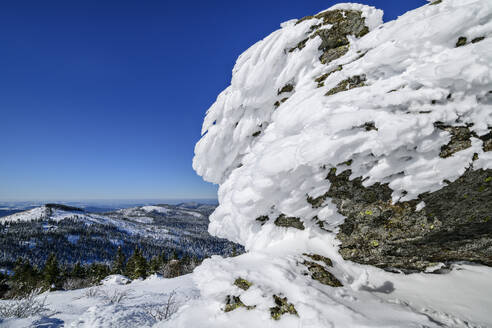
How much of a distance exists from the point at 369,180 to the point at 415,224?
1718mm

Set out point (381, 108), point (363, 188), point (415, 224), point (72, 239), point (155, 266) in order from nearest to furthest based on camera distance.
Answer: point (381, 108), point (415, 224), point (363, 188), point (155, 266), point (72, 239)

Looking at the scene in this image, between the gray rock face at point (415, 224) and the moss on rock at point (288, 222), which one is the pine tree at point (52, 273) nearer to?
the moss on rock at point (288, 222)

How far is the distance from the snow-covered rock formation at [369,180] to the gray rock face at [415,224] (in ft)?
0.10

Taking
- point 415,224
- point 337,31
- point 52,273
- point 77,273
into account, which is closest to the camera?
point 415,224

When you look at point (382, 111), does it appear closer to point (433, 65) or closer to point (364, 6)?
point (433, 65)

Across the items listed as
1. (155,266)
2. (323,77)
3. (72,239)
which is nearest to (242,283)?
(323,77)

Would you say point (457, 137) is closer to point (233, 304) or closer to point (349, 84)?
point (349, 84)

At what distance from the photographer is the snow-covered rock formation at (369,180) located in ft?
14.3

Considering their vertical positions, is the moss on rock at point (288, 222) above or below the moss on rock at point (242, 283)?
above

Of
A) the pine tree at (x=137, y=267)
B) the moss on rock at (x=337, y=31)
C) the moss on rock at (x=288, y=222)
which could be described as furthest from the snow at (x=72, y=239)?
the moss on rock at (x=337, y=31)

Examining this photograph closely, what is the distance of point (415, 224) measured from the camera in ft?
18.0

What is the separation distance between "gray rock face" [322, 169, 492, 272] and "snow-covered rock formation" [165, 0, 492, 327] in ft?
0.10

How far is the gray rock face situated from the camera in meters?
4.87

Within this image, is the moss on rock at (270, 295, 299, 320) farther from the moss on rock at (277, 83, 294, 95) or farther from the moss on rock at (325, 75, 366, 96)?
the moss on rock at (277, 83, 294, 95)
